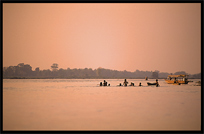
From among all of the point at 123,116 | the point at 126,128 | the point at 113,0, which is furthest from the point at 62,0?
Result: the point at 126,128

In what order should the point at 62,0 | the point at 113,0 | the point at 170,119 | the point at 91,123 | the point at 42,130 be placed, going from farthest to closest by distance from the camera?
the point at 62,0, the point at 113,0, the point at 170,119, the point at 91,123, the point at 42,130

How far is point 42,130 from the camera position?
34.3ft

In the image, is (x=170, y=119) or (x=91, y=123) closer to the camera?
(x=91, y=123)

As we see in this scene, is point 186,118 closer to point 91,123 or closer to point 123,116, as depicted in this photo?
point 123,116

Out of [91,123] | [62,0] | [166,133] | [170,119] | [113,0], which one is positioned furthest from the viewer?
[62,0]

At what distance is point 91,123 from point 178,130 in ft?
13.6

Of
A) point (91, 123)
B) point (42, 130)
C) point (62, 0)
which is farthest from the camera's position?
point (62, 0)

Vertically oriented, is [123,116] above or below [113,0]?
below

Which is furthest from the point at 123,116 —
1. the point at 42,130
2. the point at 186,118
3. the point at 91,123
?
the point at 42,130

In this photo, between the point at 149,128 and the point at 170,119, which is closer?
the point at 149,128

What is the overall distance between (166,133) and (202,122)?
3.44 metres

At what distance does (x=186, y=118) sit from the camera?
12.9 m

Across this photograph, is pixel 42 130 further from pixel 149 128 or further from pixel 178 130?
pixel 178 130

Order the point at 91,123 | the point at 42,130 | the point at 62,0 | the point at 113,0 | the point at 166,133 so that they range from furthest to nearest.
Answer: the point at 62,0
the point at 113,0
the point at 91,123
the point at 42,130
the point at 166,133
